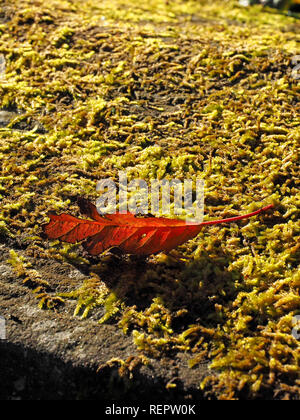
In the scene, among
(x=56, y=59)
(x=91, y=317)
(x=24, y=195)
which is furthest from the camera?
(x=56, y=59)

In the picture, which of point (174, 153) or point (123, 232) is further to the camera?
point (174, 153)

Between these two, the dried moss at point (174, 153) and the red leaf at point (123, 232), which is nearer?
the dried moss at point (174, 153)

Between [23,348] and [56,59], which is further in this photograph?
[56,59]
